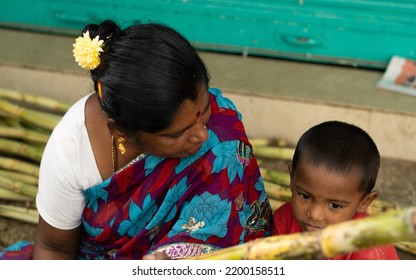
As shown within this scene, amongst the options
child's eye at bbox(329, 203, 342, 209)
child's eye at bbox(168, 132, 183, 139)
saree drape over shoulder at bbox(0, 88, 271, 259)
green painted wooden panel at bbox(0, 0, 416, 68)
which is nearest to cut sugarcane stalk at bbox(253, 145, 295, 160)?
green painted wooden panel at bbox(0, 0, 416, 68)

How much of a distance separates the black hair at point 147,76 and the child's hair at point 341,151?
1.34 ft

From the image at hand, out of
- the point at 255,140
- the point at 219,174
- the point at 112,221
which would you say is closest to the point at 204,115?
the point at 219,174

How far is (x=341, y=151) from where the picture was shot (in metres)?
1.82

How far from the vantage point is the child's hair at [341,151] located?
5.93ft

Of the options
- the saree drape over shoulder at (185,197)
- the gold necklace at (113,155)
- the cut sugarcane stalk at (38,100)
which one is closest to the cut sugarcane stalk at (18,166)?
the cut sugarcane stalk at (38,100)

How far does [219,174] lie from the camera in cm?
184

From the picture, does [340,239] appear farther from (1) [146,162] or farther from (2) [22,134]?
(2) [22,134]

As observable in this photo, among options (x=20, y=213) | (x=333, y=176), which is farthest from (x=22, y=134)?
(x=333, y=176)

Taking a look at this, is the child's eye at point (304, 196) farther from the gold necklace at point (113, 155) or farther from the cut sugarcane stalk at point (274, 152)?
the cut sugarcane stalk at point (274, 152)

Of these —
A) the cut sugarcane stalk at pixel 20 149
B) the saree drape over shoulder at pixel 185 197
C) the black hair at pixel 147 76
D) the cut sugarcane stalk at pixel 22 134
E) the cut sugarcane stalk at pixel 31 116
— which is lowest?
the cut sugarcane stalk at pixel 20 149

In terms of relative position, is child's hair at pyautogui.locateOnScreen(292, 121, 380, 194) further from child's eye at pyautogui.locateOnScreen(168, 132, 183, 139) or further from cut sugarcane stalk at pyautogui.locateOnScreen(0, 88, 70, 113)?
cut sugarcane stalk at pyautogui.locateOnScreen(0, 88, 70, 113)

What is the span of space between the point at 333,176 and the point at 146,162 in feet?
1.72

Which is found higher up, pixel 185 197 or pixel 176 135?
pixel 176 135
